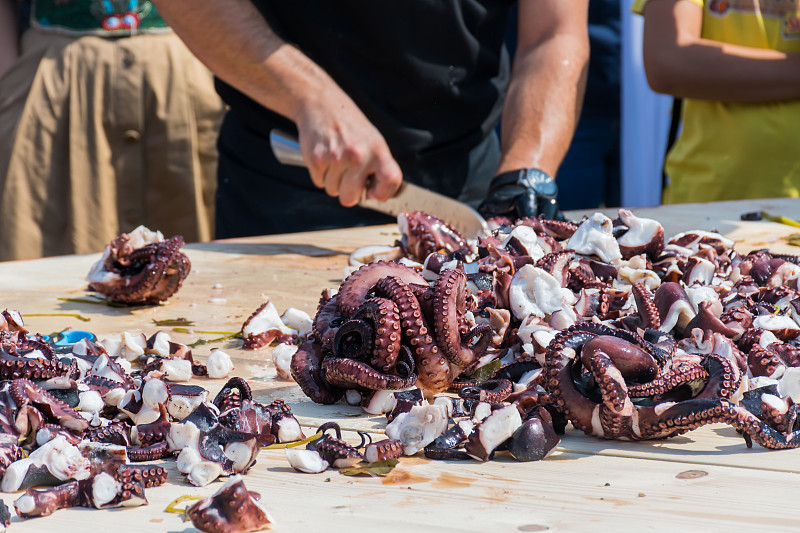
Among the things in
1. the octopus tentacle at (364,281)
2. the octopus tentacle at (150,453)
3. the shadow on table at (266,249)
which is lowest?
the shadow on table at (266,249)

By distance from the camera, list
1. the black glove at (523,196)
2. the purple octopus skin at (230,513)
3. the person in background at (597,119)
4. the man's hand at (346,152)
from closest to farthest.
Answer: the purple octopus skin at (230,513) < the black glove at (523,196) < the man's hand at (346,152) < the person in background at (597,119)

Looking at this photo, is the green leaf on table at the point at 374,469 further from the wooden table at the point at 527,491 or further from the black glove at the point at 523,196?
the black glove at the point at 523,196

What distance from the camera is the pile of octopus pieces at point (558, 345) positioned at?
41.3 inches

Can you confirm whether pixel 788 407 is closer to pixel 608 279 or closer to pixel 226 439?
pixel 608 279

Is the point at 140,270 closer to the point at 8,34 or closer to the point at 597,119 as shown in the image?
the point at 8,34

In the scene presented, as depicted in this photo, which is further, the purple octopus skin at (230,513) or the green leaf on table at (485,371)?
the green leaf on table at (485,371)

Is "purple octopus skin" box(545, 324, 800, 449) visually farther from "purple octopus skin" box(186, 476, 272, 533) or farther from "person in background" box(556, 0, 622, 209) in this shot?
"person in background" box(556, 0, 622, 209)

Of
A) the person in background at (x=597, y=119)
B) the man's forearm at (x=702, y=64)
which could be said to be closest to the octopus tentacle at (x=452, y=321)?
the man's forearm at (x=702, y=64)

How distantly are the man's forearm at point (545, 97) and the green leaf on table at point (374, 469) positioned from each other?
5.17 feet

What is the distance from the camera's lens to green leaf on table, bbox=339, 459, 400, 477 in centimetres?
99

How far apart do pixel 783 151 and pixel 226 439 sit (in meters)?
2.36

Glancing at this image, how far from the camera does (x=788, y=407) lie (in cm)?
108

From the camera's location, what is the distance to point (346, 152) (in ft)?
7.64

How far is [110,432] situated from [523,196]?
135cm
